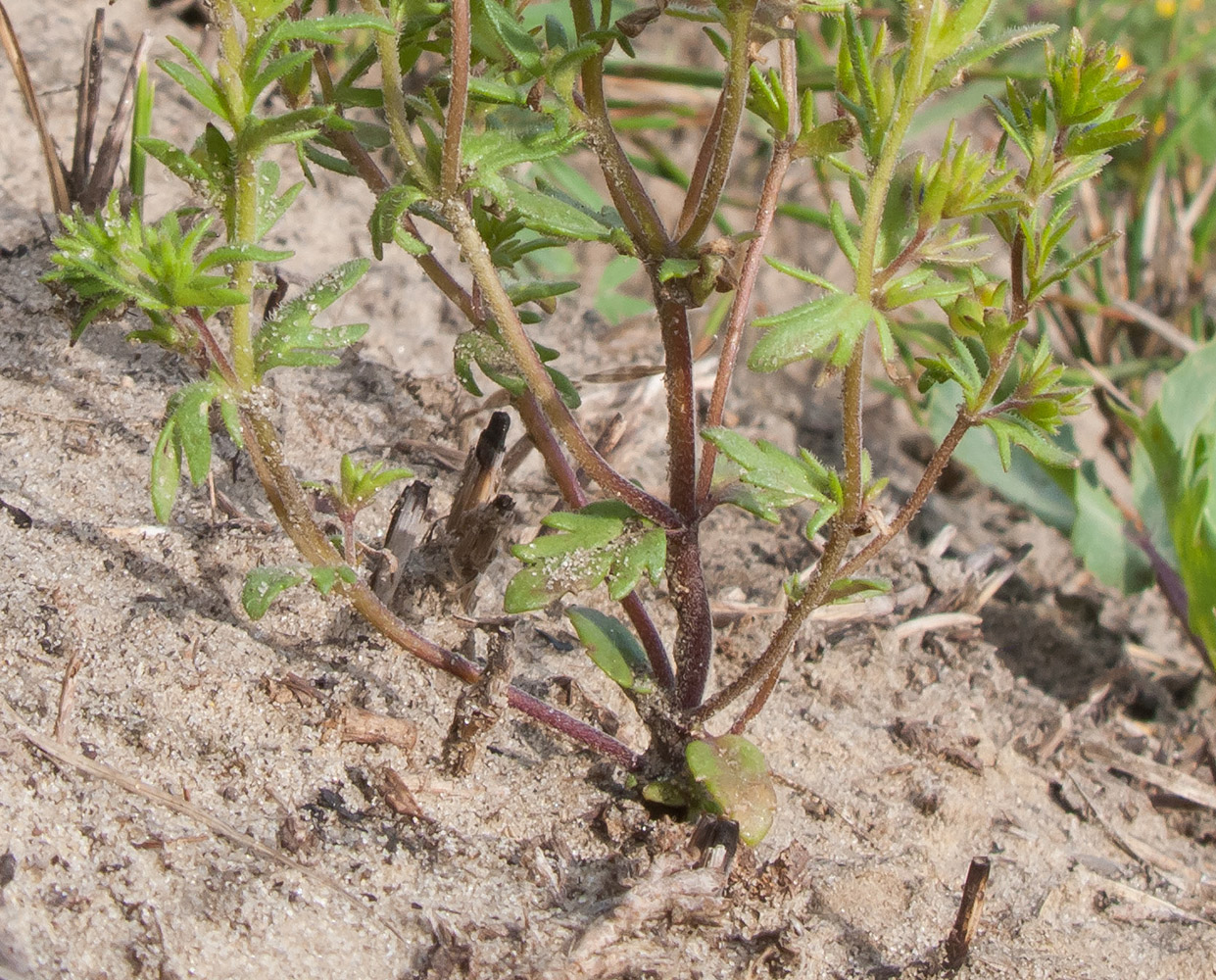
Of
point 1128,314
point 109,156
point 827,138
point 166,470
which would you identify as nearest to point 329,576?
point 166,470

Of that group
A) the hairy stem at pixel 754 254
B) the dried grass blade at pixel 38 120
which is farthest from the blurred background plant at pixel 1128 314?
the dried grass blade at pixel 38 120

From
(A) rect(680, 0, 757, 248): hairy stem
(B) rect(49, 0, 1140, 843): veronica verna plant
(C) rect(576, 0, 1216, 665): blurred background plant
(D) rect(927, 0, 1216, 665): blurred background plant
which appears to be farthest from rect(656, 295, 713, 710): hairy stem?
(D) rect(927, 0, 1216, 665): blurred background plant

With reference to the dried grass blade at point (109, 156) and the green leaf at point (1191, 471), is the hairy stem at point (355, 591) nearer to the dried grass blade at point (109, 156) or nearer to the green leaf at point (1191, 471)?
the dried grass blade at point (109, 156)

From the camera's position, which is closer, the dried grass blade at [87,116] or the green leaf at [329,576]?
the green leaf at [329,576]

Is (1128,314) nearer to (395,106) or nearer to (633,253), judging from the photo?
(633,253)

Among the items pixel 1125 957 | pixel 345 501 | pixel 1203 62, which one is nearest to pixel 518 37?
pixel 345 501
